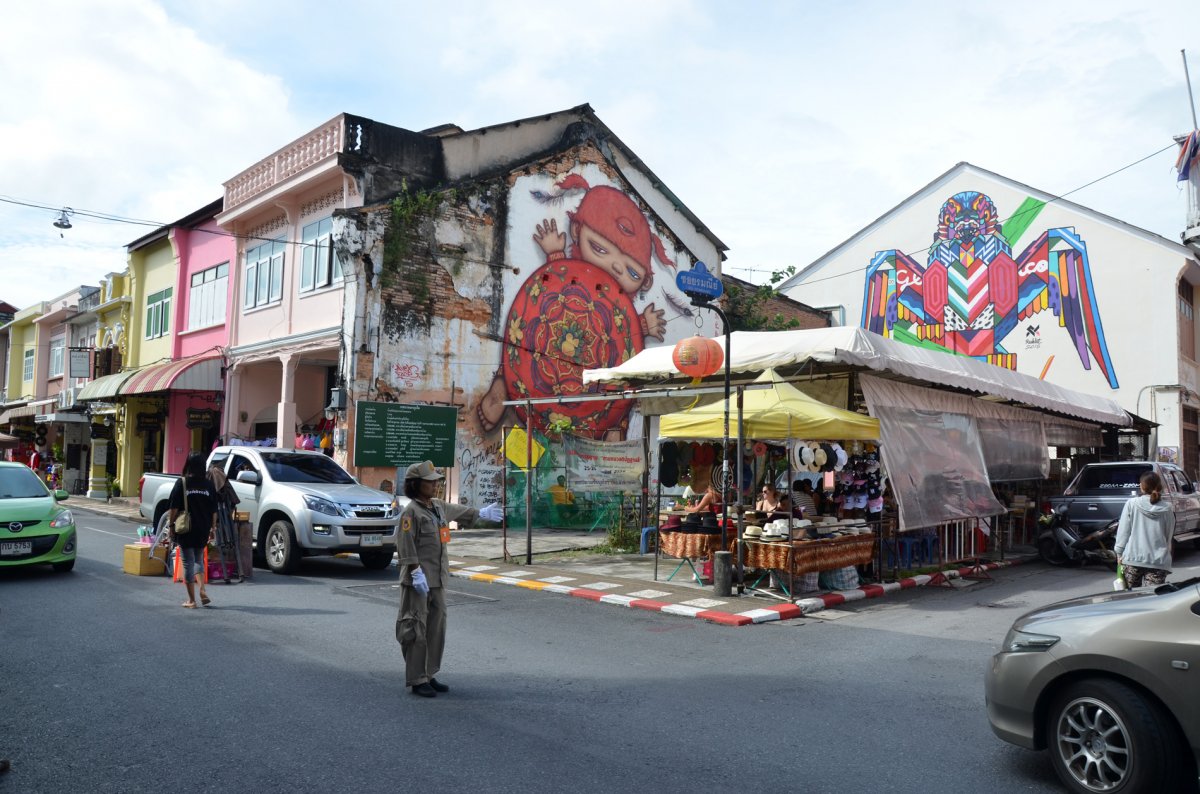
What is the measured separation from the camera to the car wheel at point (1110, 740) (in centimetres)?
412

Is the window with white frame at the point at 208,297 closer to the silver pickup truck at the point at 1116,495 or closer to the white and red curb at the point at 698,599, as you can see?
the white and red curb at the point at 698,599

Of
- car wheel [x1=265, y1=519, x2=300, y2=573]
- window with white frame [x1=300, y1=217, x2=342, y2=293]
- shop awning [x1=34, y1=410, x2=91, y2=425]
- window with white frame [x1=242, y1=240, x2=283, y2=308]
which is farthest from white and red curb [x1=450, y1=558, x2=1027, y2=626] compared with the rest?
shop awning [x1=34, y1=410, x2=91, y2=425]

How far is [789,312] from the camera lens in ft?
104

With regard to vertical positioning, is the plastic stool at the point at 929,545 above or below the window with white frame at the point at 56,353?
below

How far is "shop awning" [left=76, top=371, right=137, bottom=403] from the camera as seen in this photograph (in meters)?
25.7

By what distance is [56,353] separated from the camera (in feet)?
121

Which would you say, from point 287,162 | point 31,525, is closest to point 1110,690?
point 31,525

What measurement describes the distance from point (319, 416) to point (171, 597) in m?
12.9

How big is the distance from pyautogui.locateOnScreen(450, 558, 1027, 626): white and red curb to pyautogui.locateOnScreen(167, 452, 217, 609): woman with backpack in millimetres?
4117

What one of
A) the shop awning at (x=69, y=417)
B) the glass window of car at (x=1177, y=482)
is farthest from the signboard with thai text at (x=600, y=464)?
the shop awning at (x=69, y=417)

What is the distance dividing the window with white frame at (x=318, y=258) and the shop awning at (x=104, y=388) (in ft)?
28.9

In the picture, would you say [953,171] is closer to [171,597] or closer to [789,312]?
[789,312]

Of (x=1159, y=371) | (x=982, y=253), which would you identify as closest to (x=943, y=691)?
(x=1159, y=371)

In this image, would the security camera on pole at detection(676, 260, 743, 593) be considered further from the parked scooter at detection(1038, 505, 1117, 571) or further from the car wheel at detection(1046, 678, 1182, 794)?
the parked scooter at detection(1038, 505, 1117, 571)
